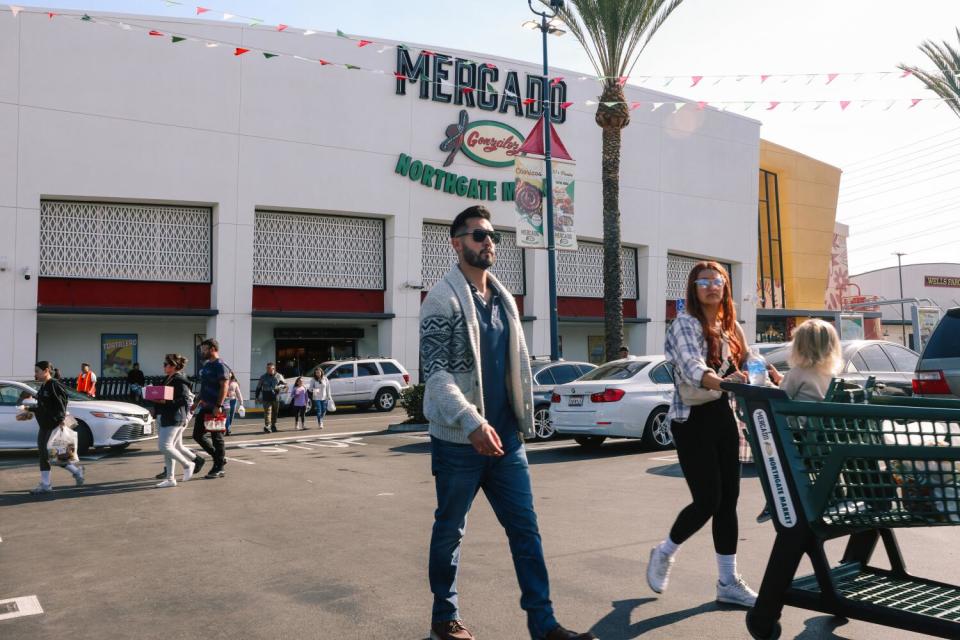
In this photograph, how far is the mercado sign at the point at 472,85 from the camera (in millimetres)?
30053

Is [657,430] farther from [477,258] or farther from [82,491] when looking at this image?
[477,258]

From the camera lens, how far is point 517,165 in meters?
21.2

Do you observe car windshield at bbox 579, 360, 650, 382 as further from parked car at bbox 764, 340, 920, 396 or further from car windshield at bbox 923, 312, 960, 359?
car windshield at bbox 923, 312, 960, 359

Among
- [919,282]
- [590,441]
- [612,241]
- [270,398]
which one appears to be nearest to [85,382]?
[270,398]

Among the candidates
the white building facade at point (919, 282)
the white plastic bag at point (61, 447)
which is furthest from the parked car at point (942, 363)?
the white building facade at point (919, 282)

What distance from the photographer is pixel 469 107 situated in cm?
3138

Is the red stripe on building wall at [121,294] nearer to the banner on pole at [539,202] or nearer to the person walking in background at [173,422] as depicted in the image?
the banner on pole at [539,202]

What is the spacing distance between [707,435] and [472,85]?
2816 centimetres

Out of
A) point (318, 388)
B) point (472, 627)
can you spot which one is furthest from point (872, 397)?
point (318, 388)

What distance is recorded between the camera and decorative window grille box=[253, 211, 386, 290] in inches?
1123

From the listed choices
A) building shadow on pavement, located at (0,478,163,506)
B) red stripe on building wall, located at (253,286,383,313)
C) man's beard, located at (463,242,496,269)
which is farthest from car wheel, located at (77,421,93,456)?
red stripe on building wall, located at (253,286,383,313)

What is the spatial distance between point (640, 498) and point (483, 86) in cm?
2509

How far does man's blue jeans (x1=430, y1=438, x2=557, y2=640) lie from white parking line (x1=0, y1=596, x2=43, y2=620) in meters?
2.57

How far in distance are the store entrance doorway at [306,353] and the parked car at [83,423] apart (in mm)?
15497
